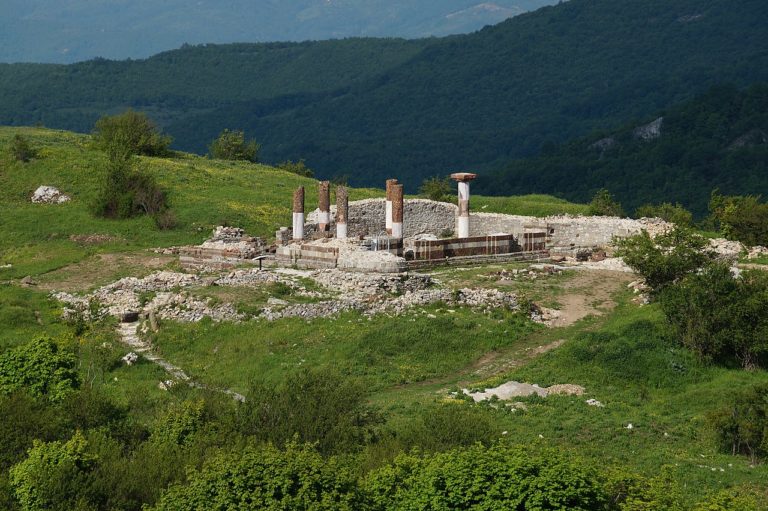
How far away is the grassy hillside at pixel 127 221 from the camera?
51.4 metres

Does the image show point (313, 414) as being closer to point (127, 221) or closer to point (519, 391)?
point (519, 391)

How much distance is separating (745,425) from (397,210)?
76.7ft

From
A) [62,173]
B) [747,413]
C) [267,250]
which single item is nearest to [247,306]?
[267,250]

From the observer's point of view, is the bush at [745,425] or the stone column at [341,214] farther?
the stone column at [341,214]

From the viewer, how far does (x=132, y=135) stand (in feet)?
227

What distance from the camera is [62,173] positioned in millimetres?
60500

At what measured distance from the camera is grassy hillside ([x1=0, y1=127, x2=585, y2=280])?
5138 centimetres

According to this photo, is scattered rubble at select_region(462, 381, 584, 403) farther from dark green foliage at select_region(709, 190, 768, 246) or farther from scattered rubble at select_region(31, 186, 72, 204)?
scattered rubble at select_region(31, 186, 72, 204)

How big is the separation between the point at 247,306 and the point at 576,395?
11.7m

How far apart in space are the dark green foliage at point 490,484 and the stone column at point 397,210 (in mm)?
25585

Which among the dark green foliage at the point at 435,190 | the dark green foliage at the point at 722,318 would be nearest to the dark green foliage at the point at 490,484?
the dark green foliage at the point at 722,318

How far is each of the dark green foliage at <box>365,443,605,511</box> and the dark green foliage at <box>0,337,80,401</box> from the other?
33.6 feet

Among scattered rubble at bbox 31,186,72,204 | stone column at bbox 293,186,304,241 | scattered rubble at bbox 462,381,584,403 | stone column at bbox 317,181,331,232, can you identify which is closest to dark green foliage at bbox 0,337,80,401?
scattered rubble at bbox 462,381,584,403

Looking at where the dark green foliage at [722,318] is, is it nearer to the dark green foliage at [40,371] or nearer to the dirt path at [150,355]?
the dirt path at [150,355]
